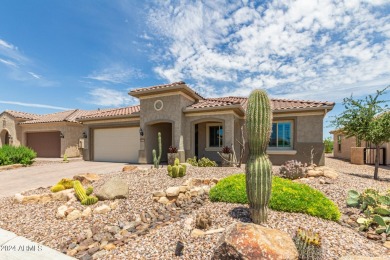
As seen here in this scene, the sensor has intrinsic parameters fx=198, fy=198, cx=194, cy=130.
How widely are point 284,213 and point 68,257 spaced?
15.3 feet

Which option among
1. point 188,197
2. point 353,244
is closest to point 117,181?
point 188,197

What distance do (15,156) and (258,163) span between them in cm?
1804

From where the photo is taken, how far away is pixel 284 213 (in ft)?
15.5

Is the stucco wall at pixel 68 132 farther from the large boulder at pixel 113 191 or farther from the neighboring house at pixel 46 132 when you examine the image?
the large boulder at pixel 113 191

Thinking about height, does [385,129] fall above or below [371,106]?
below

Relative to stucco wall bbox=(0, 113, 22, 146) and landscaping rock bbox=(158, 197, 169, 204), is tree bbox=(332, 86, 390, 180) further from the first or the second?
stucco wall bbox=(0, 113, 22, 146)

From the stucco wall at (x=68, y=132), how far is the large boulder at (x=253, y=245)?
2170cm

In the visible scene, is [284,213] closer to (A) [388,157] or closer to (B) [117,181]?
(B) [117,181]

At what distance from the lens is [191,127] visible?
45.5 feet

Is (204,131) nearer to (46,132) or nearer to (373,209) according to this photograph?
(373,209)

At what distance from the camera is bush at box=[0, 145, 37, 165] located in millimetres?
14181

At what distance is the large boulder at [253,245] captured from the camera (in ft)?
9.13

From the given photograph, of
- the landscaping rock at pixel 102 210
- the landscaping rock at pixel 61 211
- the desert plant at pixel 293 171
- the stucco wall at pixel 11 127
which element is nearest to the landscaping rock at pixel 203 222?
the landscaping rock at pixel 102 210

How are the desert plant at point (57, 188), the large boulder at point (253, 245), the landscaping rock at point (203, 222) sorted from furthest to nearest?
the desert plant at point (57, 188), the landscaping rock at point (203, 222), the large boulder at point (253, 245)
